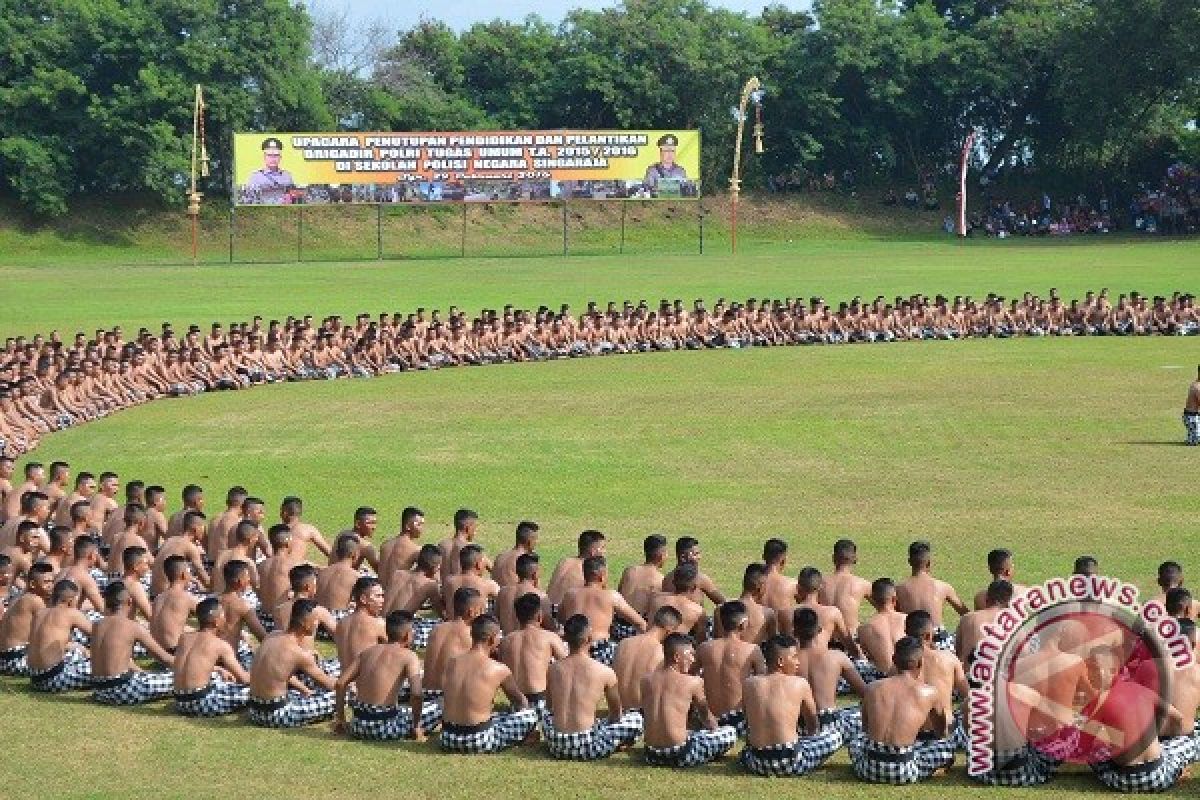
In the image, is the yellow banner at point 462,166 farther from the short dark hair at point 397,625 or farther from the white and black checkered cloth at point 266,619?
the short dark hair at point 397,625

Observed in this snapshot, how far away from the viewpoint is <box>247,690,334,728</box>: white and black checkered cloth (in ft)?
40.5

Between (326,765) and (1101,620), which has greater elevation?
(1101,620)

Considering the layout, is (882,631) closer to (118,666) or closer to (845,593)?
(845,593)

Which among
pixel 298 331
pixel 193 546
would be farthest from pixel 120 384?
pixel 193 546

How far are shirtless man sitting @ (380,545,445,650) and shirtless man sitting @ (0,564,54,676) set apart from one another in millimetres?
2558

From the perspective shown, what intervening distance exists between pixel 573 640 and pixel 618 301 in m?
33.9

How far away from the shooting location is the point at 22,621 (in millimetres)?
13680

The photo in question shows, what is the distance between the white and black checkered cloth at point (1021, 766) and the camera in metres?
10.7

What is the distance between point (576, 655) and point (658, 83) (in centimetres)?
6783

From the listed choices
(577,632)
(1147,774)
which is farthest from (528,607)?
(1147,774)

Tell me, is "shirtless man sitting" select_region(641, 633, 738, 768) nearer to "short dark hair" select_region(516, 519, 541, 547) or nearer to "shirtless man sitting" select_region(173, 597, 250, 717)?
"shirtless man sitting" select_region(173, 597, 250, 717)

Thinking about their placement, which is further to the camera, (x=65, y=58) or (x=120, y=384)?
(x=65, y=58)

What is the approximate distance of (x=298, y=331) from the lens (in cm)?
3362

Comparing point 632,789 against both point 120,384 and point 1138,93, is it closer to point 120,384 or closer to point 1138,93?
point 120,384
